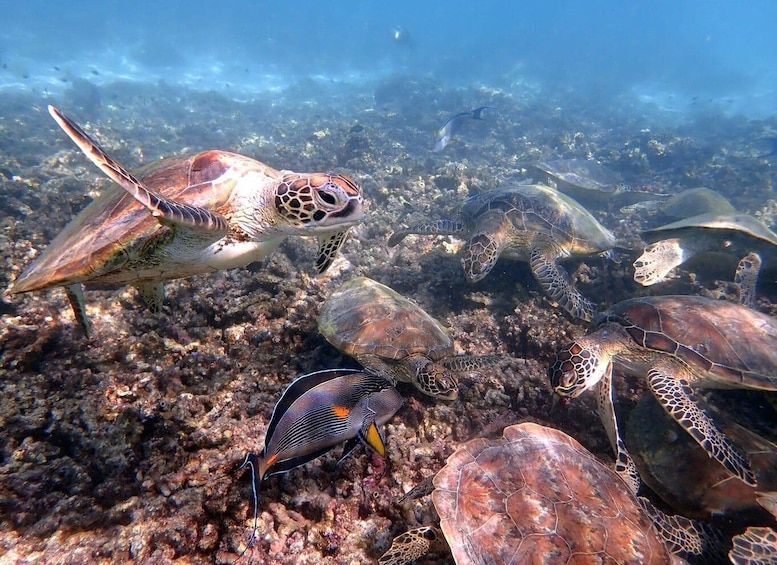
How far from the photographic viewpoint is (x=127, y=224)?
2.88 metres

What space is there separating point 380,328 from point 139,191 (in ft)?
7.60

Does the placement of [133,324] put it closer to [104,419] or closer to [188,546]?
[104,419]

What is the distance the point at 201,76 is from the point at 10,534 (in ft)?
161

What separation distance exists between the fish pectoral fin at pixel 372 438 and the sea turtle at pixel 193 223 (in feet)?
5.08

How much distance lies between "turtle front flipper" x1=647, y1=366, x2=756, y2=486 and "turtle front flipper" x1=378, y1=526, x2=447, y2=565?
2113 millimetres

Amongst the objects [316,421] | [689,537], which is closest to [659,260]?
[689,537]

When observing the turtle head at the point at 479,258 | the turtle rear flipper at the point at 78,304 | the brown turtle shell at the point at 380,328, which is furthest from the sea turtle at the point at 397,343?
the turtle rear flipper at the point at 78,304

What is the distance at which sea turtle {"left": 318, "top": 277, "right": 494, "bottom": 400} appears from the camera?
3.31 meters

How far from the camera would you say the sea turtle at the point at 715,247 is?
4930 millimetres

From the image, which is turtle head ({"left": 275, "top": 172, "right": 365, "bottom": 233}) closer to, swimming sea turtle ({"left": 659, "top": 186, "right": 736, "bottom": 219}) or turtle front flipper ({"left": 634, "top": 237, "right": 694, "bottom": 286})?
turtle front flipper ({"left": 634, "top": 237, "right": 694, "bottom": 286})

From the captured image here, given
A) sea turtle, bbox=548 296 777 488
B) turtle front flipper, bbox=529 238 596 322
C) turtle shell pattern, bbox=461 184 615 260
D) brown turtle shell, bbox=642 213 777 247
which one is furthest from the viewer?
turtle shell pattern, bbox=461 184 615 260

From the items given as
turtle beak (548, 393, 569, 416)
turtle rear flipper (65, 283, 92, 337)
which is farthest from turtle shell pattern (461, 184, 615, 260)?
turtle rear flipper (65, 283, 92, 337)

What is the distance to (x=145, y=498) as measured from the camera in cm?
239

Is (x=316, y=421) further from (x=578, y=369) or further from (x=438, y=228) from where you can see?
(x=438, y=228)
